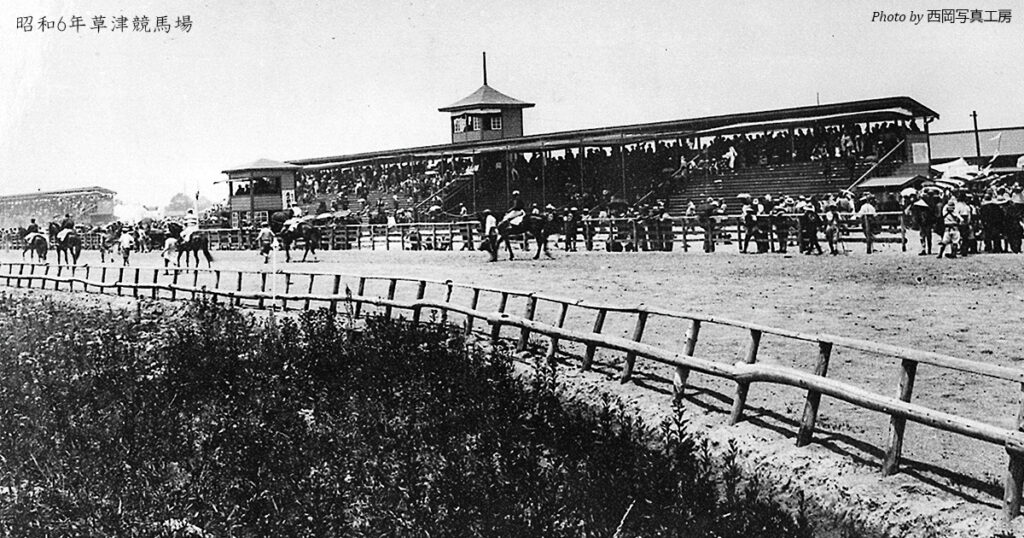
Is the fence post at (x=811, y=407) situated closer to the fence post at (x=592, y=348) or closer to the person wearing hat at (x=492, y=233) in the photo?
the fence post at (x=592, y=348)

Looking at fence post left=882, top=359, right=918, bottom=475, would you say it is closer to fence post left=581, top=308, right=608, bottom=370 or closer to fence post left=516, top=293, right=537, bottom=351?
fence post left=581, top=308, right=608, bottom=370

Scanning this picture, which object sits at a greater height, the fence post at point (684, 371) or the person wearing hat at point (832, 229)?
the person wearing hat at point (832, 229)

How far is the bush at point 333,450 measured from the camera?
21.1 ft

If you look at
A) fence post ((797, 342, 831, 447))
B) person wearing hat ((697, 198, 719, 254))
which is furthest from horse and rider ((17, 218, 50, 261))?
fence post ((797, 342, 831, 447))

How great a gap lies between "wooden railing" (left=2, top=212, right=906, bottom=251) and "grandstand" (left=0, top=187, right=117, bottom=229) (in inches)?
137

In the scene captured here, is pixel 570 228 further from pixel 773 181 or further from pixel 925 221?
pixel 925 221

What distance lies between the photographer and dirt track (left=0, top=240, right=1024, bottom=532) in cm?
767

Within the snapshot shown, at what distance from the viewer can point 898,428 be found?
6852 millimetres

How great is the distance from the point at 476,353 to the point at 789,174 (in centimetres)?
2194

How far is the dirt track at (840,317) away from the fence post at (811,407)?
0.46 feet

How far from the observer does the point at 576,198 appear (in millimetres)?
31781

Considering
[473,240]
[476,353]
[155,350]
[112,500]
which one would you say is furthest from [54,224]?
[112,500]

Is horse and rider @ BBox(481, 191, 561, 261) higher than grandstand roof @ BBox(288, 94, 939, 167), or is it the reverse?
grandstand roof @ BBox(288, 94, 939, 167)

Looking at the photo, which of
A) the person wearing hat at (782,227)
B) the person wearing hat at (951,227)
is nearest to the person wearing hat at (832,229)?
the person wearing hat at (782,227)
